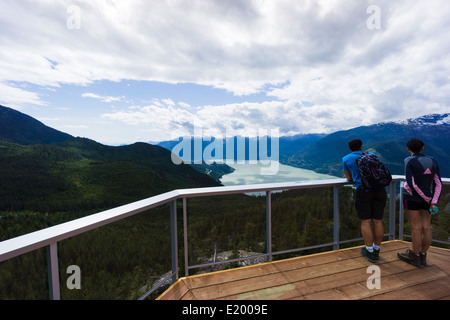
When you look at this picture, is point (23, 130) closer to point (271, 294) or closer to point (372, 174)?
point (271, 294)

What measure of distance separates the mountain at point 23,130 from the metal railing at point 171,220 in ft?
632

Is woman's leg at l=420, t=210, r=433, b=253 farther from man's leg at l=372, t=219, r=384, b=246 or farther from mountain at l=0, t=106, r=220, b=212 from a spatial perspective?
mountain at l=0, t=106, r=220, b=212

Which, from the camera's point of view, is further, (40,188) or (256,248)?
A: (40,188)

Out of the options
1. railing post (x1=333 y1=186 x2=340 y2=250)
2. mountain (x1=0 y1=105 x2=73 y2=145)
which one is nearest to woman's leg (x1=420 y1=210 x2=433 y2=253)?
railing post (x1=333 y1=186 x2=340 y2=250)

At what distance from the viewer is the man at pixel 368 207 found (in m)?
3.02

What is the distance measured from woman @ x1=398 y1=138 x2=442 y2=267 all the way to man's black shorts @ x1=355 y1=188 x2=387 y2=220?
33cm

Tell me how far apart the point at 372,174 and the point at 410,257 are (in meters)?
1.19

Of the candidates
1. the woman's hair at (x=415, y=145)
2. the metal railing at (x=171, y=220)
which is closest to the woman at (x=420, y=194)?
the woman's hair at (x=415, y=145)

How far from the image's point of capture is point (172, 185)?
81000 millimetres

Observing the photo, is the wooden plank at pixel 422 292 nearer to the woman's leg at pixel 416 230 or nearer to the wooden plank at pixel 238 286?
the woman's leg at pixel 416 230

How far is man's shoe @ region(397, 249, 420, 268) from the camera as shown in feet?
9.60
